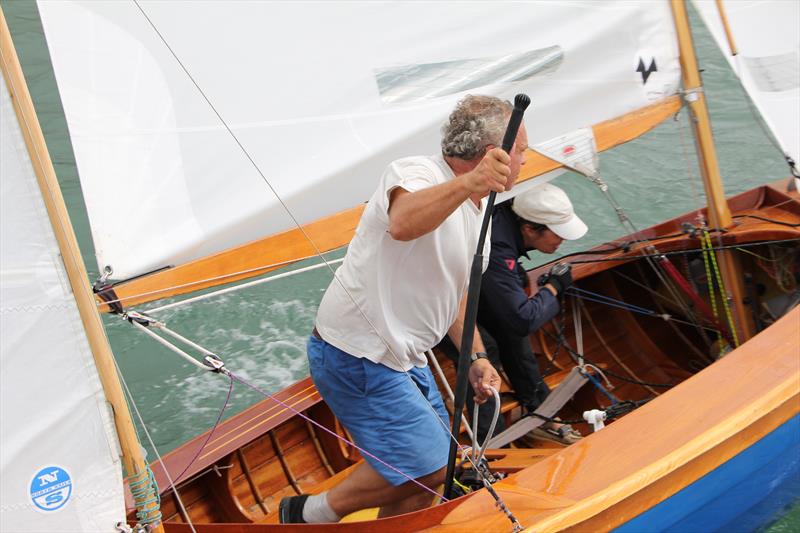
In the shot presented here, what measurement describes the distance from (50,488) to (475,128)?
45.0 inches

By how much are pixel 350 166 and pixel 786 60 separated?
1.84 metres

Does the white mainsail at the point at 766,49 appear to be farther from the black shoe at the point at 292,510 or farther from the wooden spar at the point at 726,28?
the black shoe at the point at 292,510

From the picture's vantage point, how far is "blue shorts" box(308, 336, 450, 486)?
2.32 m

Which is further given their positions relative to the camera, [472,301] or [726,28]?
[726,28]

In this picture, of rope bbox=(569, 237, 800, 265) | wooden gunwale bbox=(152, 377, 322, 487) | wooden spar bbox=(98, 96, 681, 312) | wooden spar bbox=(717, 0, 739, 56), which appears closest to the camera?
wooden spar bbox=(98, 96, 681, 312)

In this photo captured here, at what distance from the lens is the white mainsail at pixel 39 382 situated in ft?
5.66

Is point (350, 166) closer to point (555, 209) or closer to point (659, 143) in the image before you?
point (555, 209)

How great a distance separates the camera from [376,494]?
244 cm

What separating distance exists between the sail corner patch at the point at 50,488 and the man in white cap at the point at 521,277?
165cm

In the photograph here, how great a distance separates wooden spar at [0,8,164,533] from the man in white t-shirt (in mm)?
624

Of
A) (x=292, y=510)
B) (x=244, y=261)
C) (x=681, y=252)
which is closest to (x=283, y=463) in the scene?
(x=292, y=510)

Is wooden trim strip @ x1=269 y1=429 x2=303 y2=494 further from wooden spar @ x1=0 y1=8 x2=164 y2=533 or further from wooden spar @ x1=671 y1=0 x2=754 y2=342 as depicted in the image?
wooden spar @ x1=671 y1=0 x2=754 y2=342

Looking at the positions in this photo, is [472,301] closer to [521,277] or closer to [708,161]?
[521,277]

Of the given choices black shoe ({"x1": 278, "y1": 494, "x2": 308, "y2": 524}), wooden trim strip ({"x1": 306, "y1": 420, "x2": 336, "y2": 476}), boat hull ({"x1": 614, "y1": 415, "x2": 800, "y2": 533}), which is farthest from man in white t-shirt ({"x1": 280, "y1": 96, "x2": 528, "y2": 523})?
wooden trim strip ({"x1": 306, "y1": 420, "x2": 336, "y2": 476})
